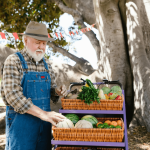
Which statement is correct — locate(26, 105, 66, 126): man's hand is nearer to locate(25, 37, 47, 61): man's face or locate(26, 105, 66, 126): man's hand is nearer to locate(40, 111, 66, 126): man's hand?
locate(40, 111, 66, 126): man's hand

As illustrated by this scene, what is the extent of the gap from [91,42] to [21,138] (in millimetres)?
6031

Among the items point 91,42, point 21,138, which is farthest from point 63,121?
point 91,42

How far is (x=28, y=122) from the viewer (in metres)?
2.30

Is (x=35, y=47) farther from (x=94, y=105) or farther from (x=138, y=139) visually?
(x=138, y=139)

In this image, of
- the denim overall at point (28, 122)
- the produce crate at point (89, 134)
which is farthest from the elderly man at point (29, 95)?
the produce crate at point (89, 134)

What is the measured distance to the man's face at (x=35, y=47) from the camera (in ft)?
7.87

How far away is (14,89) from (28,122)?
0.46 metres

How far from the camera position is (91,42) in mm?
7789

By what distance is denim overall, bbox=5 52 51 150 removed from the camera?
2248 mm

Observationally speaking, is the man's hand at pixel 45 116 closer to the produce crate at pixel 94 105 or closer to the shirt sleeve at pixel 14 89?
the shirt sleeve at pixel 14 89

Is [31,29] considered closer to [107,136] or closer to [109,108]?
[109,108]

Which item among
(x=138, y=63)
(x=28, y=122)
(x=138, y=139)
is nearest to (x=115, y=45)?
(x=138, y=63)

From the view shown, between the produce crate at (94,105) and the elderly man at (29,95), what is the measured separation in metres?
0.18

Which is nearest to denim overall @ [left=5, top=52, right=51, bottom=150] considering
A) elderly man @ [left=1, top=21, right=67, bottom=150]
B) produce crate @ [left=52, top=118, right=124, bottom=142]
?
elderly man @ [left=1, top=21, right=67, bottom=150]
